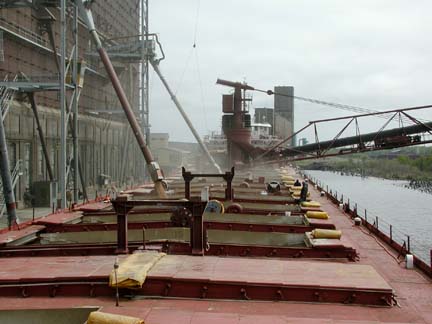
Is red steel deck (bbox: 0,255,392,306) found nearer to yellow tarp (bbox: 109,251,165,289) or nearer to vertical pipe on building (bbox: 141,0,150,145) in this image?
yellow tarp (bbox: 109,251,165,289)

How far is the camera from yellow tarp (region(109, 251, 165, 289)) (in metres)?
10.3

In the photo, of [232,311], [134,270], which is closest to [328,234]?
[232,311]

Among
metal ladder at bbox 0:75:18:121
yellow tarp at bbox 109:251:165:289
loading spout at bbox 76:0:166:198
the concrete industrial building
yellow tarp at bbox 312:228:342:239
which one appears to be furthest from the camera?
the concrete industrial building

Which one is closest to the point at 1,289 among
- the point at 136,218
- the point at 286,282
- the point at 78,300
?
the point at 78,300

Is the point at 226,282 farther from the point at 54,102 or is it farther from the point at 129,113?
the point at 54,102

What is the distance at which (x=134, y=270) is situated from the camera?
10.8 metres

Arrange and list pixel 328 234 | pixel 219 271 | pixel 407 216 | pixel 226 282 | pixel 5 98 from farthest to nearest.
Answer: pixel 407 216
pixel 5 98
pixel 328 234
pixel 219 271
pixel 226 282

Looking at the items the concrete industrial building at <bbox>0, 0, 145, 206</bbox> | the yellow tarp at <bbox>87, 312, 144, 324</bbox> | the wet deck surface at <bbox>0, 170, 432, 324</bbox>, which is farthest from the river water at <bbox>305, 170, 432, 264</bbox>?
the concrete industrial building at <bbox>0, 0, 145, 206</bbox>

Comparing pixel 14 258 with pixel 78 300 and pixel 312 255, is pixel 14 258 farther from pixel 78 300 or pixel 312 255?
pixel 312 255

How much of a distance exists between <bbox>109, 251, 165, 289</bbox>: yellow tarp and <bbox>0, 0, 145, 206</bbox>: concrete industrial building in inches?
915

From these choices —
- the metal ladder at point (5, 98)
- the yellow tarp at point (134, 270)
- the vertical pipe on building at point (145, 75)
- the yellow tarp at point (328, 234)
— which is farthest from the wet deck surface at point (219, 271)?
the vertical pipe on building at point (145, 75)

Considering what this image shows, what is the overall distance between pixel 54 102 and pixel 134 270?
3688 cm

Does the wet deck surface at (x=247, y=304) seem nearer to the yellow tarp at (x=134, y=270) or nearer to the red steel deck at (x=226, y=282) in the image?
the red steel deck at (x=226, y=282)

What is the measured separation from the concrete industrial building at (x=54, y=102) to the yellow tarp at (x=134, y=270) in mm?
23232
